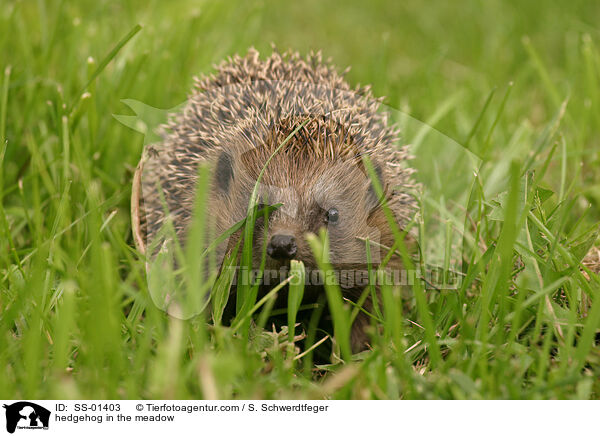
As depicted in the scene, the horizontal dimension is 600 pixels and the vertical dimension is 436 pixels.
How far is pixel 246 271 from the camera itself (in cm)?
302

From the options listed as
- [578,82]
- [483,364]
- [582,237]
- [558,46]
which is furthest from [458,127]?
[483,364]

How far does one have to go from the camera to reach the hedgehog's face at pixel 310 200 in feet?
10.8

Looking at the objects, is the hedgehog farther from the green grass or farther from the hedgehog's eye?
the green grass

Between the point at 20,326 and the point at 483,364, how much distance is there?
2134 millimetres

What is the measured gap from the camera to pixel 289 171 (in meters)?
3.50

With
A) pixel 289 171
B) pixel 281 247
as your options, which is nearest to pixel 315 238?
pixel 281 247

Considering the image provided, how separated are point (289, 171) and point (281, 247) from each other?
646mm

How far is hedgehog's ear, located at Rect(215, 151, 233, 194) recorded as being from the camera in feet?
12.1
